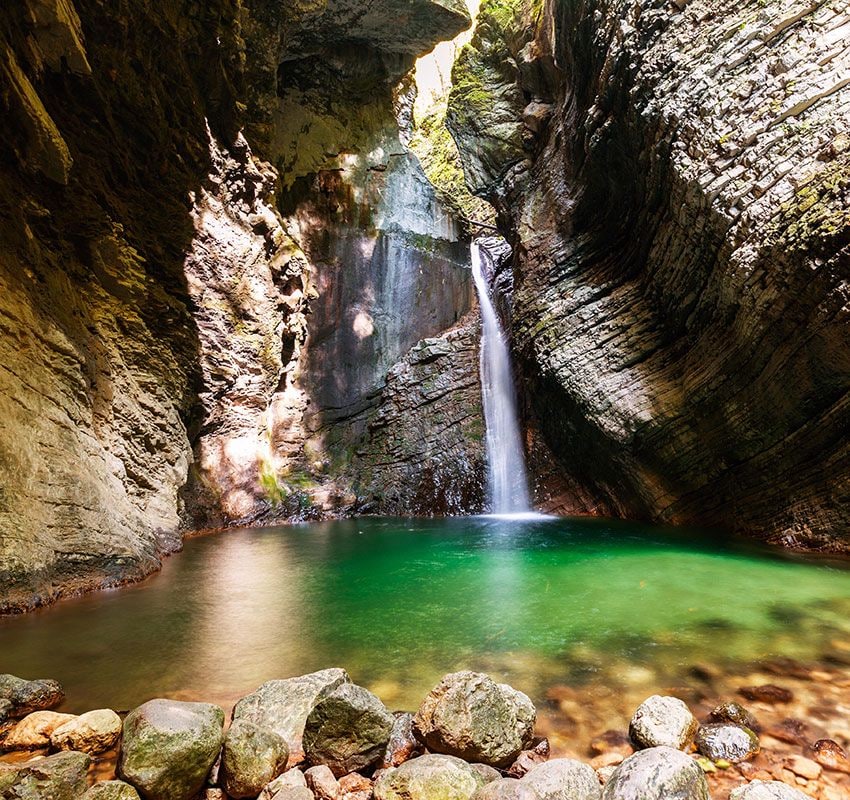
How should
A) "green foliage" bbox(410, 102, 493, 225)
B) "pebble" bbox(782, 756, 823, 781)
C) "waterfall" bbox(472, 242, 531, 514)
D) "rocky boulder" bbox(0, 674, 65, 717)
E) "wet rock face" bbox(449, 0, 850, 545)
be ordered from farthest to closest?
1. "green foliage" bbox(410, 102, 493, 225)
2. "waterfall" bbox(472, 242, 531, 514)
3. "wet rock face" bbox(449, 0, 850, 545)
4. "rocky boulder" bbox(0, 674, 65, 717)
5. "pebble" bbox(782, 756, 823, 781)

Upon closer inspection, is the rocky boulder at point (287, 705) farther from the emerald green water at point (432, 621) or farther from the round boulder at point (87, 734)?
the round boulder at point (87, 734)

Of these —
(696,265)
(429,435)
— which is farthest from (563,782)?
(429,435)

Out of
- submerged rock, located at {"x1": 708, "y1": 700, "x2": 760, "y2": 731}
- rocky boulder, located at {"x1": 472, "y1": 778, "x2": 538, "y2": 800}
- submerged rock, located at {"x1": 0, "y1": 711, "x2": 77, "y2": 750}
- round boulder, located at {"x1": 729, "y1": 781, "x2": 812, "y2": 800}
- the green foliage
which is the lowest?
submerged rock, located at {"x1": 708, "y1": 700, "x2": 760, "y2": 731}

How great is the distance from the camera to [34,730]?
2.53m

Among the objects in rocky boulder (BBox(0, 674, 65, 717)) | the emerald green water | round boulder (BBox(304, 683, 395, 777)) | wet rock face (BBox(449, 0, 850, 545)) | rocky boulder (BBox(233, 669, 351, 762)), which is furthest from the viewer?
wet rock face (BBox(449, 0, 850, 545))

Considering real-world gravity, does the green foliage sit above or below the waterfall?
above

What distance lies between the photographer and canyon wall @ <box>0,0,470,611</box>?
5797mm

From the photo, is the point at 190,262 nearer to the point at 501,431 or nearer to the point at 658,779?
the point at 501,431

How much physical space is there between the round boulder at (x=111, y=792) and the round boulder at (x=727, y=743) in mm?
2505

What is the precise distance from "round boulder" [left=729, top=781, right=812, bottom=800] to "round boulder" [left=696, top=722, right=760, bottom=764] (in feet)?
1.30

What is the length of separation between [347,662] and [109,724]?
1495 mm

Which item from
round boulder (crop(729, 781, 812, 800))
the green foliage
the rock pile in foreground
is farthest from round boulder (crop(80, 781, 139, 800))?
the green foliage

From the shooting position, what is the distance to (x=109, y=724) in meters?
2.51

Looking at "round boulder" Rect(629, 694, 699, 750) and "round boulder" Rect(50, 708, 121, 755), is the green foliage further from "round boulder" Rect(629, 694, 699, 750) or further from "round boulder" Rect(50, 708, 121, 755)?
"round boulder" Rect(50, 708, 121, 755)
